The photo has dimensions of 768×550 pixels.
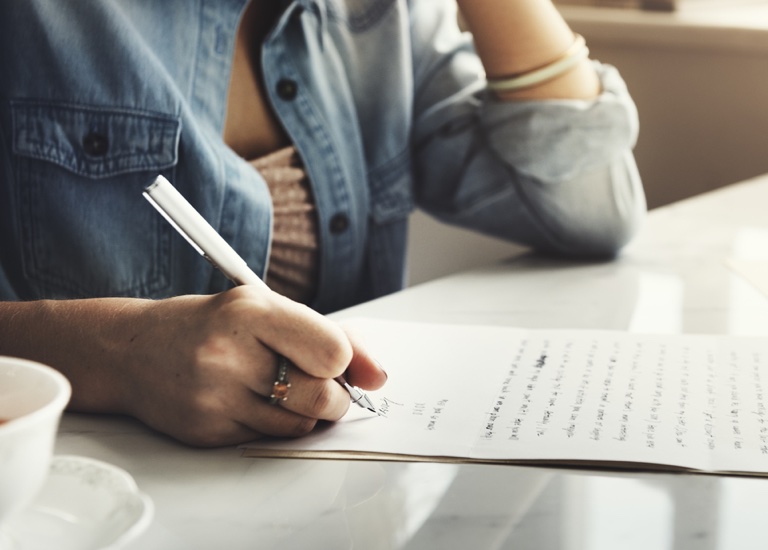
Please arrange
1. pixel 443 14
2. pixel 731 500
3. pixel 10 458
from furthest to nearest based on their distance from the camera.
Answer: pixel 443 14
pixel 731 500
pixel 10 458

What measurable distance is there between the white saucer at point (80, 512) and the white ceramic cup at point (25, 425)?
0.03m

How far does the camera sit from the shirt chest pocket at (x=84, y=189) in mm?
875

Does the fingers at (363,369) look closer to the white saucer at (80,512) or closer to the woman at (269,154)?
the woman at (269,154)

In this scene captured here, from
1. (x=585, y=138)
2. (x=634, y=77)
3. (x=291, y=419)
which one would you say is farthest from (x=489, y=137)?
(x=634, y=77)

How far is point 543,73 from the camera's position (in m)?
1.04

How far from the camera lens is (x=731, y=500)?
0.52 m

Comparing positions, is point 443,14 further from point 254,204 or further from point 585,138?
point 254,204

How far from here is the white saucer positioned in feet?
1.29

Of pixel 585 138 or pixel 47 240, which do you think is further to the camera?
pixel 585 138

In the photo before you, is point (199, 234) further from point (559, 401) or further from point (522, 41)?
point (522, 41)

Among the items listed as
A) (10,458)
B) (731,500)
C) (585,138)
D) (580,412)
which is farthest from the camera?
(585,138)

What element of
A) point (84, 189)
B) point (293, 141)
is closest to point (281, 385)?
point (84, 189)

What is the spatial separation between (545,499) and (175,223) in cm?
26

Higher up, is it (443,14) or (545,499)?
(443,14)
